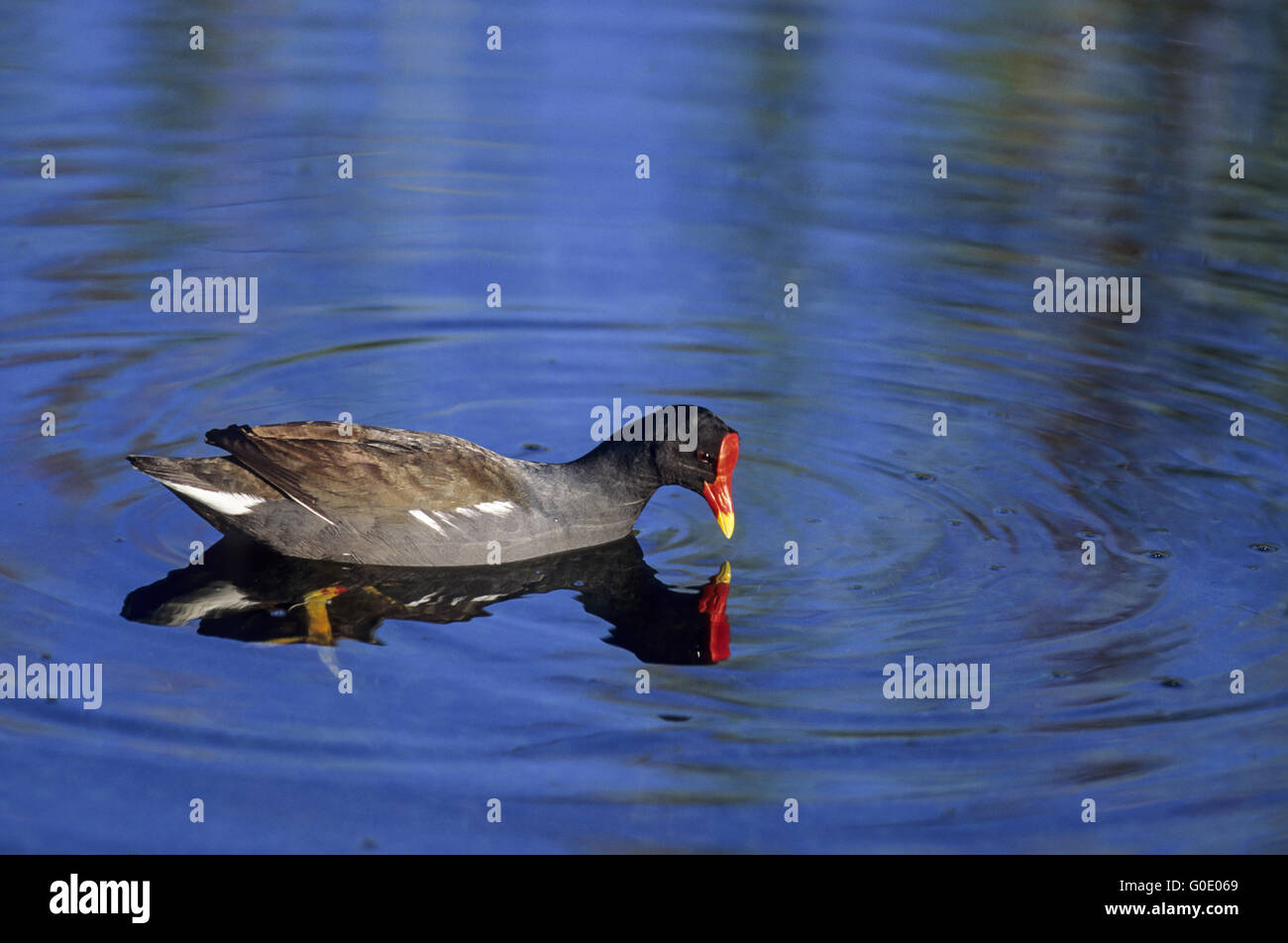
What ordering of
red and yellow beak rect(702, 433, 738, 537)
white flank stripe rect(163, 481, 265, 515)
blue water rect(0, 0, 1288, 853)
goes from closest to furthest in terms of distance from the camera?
blue water rect(0, 0, 1288, 853), white flank stripe rect(163, 481, 265, 515), red and yellow beak rect(702, 433, 738, 537)

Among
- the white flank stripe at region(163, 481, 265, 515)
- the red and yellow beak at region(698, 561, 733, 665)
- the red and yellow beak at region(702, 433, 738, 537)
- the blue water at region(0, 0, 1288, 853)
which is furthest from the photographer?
the red and yellow beak at region(702, 433, 738, 537)

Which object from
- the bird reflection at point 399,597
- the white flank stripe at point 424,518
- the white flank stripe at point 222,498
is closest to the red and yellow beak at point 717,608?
the bird reflection at point 399,597

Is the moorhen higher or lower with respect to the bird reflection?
higher

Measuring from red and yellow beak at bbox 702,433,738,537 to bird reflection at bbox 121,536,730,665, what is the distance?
0.30 metres

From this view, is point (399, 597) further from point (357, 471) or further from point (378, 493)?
point (357, 471)

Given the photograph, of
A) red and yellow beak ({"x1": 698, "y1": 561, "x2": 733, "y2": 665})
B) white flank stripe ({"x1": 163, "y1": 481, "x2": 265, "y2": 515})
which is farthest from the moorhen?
red and yellow beak ({"x1": 698, "y1": 561, "x2": 733, "y2": 665})

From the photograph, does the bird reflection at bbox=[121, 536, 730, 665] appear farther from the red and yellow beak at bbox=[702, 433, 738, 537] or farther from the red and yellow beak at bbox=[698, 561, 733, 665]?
the red and yellow beak at bbox=[702, 433, 738, 537]

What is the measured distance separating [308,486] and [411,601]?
72 centimetres

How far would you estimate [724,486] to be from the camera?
7664 mm

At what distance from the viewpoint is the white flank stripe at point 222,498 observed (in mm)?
7242

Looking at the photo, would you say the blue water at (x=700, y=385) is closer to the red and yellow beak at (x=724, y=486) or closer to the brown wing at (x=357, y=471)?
the red and yellow beak at (x=724, y=486)

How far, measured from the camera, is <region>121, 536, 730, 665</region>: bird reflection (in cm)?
674

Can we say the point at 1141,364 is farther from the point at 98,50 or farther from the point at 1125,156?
the point at 98,50

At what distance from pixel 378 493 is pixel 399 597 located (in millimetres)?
502
